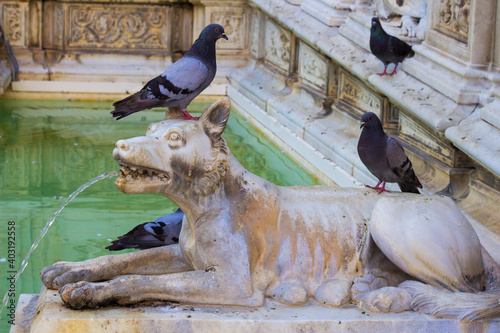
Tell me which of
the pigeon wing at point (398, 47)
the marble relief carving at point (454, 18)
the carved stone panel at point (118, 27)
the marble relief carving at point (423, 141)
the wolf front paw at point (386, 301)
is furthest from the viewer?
the carved stone panel at point (118, 27)

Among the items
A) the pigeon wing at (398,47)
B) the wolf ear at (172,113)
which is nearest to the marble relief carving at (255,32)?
the pigeon wing at (398,47)

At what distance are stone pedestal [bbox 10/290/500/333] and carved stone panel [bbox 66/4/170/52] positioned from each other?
6.34 m

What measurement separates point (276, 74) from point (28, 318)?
5537mm

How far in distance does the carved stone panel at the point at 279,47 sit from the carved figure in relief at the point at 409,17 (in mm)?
1824

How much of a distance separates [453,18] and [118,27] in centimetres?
500

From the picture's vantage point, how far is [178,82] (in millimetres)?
4414

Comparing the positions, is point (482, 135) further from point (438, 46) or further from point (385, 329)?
point (385, 329)

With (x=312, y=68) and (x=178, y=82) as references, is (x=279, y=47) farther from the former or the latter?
(x=178, y=82)

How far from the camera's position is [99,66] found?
384 inches

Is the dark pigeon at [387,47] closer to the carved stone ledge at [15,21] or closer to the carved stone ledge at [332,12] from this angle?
the carved stone ledge at [332,12]

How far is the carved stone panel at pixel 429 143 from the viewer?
539 centimetres

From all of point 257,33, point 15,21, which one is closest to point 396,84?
point 257,33

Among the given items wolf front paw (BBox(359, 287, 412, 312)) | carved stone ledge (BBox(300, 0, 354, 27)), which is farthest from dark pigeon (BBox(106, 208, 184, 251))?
carved stone ledge (BBox(300, 0, 354, 27))

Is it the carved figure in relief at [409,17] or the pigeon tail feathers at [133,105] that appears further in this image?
the carved figure in relief at [409,17]
